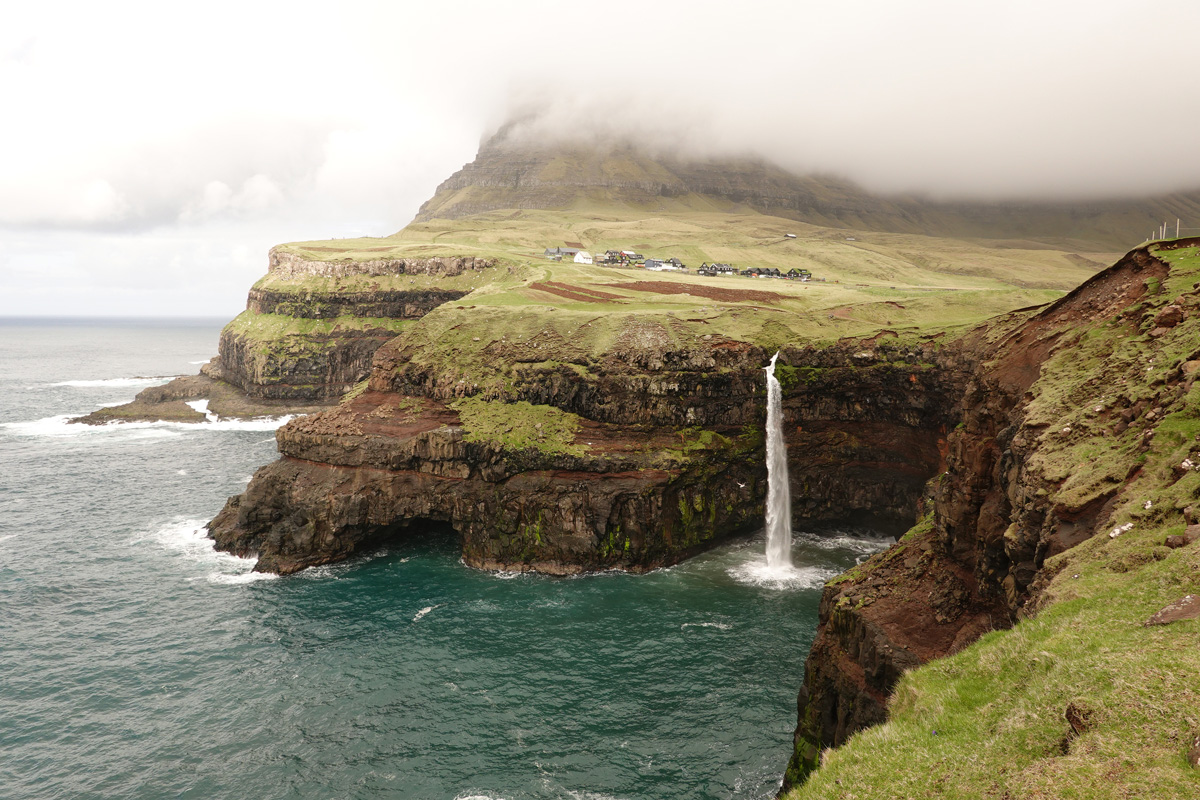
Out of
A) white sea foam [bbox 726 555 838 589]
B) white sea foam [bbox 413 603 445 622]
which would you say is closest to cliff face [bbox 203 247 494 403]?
white sea foam [bbox 413 603 445 622]

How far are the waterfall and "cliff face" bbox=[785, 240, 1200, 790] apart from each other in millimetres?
27184

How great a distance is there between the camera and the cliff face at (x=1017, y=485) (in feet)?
71.7

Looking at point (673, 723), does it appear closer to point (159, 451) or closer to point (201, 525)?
point (201, 525)

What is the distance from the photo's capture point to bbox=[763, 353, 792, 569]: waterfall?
205 feet

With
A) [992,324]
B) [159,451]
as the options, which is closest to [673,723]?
[992,324]

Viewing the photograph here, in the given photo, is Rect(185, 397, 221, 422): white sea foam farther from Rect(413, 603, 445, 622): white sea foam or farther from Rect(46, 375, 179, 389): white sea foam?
A: Rect(413, 603, 445, 622): white sea foam

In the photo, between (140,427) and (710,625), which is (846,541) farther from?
(140,427)

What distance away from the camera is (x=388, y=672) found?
4303 centimetres

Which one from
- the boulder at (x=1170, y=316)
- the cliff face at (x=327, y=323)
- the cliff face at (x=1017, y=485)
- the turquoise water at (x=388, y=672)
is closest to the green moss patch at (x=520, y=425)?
the turquoise water at (x=388, y=672)

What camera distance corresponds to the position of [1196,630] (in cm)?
1416

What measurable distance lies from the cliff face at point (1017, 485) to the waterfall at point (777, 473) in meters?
27.2

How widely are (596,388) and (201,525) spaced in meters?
43.9

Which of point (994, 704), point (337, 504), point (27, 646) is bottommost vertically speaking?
point (27, 646)

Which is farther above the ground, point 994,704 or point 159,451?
point 994,704
